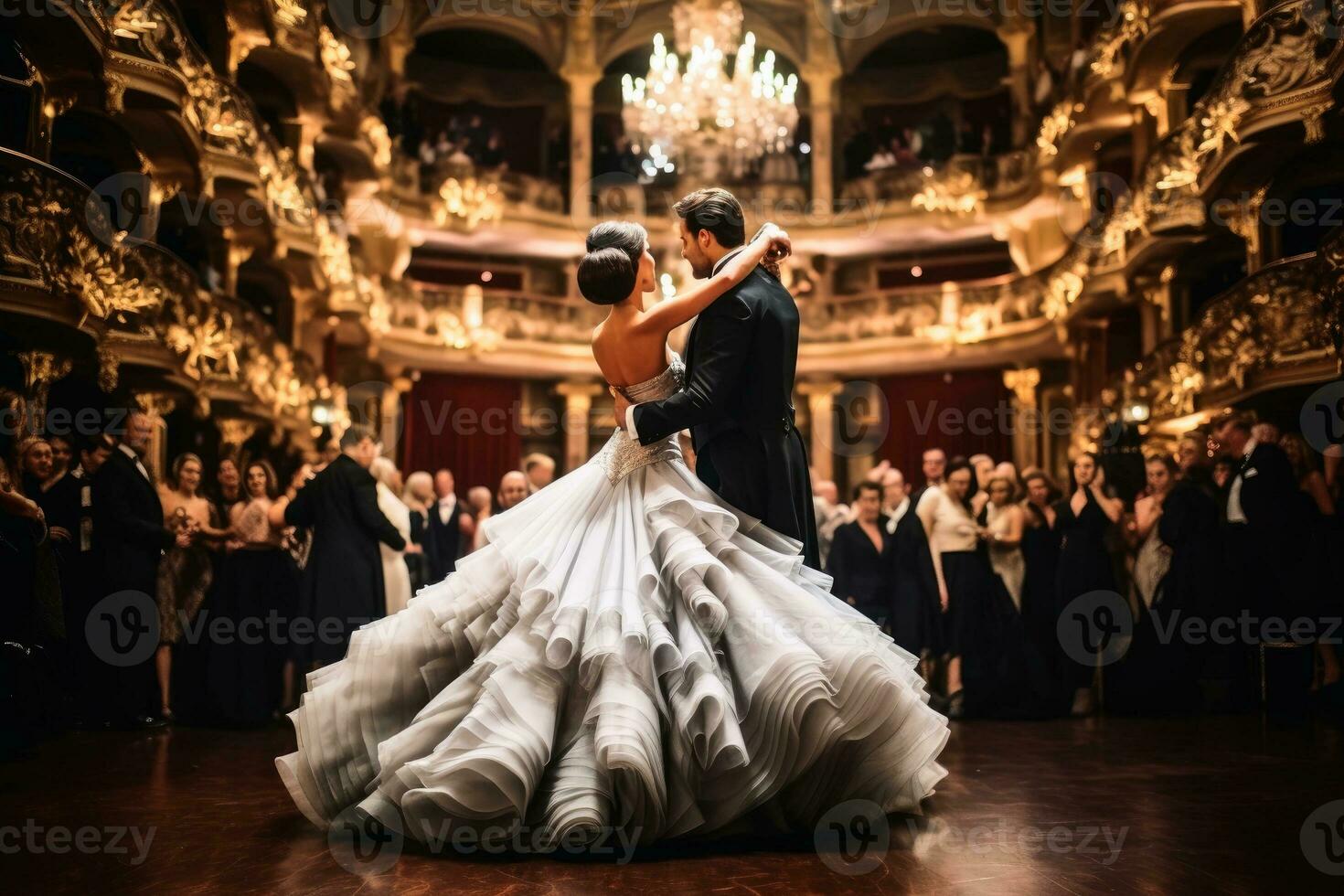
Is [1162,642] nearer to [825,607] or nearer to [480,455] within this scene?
[825,607]

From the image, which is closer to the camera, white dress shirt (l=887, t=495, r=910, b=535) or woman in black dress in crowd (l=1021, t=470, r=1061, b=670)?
woman in black dress in crowd (l=1021, t=470, r=1061, b=670)

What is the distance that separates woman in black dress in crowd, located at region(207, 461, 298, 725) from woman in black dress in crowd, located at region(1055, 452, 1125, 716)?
5.19 m

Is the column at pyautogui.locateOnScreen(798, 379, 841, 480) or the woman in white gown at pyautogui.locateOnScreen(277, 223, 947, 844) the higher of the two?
the column at pyautogui.locateOnScreen(798, 379, 841, 480)

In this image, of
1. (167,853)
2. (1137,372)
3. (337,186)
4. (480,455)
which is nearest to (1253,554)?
(167,853)

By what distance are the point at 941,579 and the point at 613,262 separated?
4.70 m

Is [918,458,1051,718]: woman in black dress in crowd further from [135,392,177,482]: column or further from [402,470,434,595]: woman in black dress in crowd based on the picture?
[135,392,177,482]: column

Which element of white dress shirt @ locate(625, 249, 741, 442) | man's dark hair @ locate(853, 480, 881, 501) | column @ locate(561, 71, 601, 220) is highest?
column @ locate(561, 71, 601, 220)

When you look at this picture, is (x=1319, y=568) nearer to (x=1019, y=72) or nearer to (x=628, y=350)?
(x=628, y=350)

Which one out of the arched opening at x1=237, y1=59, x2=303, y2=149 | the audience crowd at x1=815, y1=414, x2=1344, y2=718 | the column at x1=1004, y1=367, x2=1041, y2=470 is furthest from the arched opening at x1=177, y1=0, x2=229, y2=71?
the column at x1=1004, y1=367, x2=1041, y2=470

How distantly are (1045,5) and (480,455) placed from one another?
14.4 meters

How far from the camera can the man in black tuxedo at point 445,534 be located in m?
10.8

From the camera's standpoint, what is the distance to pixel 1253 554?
25.3ft

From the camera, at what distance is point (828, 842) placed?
136 inches

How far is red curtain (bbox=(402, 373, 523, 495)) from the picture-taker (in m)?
24.8
